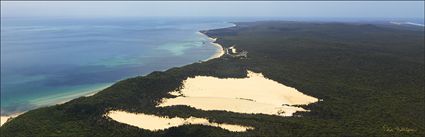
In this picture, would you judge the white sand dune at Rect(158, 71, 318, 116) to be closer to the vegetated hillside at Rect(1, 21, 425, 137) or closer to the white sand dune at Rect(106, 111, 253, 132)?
the vegetated hillside at Rect(1, 21, 425, 137)

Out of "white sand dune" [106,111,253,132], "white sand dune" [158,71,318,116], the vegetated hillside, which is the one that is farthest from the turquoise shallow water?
"white sand dune" [106,111,253,132]

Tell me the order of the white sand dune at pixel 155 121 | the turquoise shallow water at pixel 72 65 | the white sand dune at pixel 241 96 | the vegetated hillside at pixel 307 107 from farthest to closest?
1. the turquoise shallow water at pixel 72 65
2. the white sand dune at pixel 241 96
3. the white sand dune at pixel 155 121
4. the vegetated hillside at pixel 307 107

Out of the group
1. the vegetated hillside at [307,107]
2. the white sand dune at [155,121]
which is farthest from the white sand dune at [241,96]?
the white sand dune at [155,121]

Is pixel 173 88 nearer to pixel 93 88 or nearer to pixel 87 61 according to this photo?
pixel 93 88

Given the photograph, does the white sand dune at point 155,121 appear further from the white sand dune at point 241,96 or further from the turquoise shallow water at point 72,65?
the turquoise shallow water at point 72,65

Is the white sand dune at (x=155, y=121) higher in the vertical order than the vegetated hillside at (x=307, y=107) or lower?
lower

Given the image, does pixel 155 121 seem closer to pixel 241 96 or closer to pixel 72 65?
pixel 241 96

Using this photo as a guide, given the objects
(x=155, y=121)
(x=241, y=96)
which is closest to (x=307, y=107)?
(x=241, y=96)
